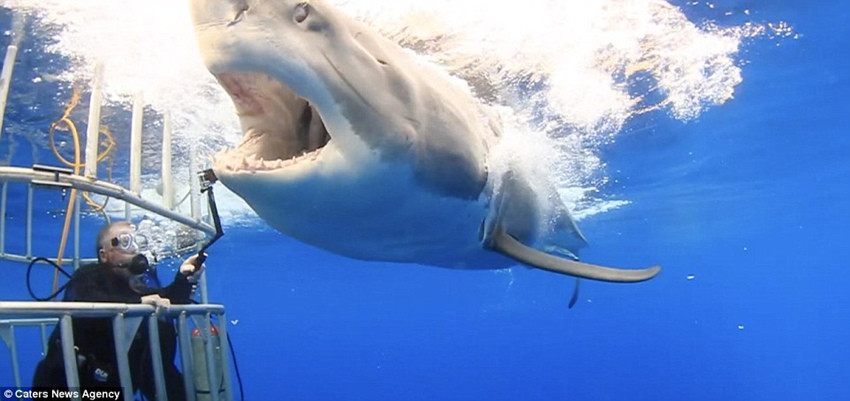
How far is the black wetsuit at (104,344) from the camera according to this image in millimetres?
4539

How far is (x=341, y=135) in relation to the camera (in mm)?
2594

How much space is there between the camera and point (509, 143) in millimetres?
4492

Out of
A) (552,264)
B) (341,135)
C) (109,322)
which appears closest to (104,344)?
(109,322)

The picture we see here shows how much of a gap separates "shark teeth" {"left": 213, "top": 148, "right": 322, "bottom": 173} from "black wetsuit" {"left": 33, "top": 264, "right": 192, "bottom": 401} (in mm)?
2275

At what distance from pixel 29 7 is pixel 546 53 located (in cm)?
744

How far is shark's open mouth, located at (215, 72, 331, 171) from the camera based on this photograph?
2613 millimetres

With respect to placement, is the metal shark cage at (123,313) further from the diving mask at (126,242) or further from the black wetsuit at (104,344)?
the diving mask at (126,242)

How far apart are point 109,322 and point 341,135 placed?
291cm

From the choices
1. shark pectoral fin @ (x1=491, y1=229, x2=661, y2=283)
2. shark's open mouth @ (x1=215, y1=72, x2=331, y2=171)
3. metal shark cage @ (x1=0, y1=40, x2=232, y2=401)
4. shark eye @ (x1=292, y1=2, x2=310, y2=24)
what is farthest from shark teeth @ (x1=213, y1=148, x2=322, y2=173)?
shark pectoral fin @ (x1=491, y1=229, x2=661, y2=283)

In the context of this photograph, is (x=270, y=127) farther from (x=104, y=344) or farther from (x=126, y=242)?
(x=126, y=242)

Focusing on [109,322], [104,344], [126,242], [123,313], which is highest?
[123,313]

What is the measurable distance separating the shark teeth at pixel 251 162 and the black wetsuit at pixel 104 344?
2275 mm

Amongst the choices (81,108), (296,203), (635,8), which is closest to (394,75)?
(296,203)

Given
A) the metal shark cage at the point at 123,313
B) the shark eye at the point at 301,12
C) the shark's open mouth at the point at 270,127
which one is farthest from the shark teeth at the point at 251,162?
the metal shark cage at the point at 123,313
